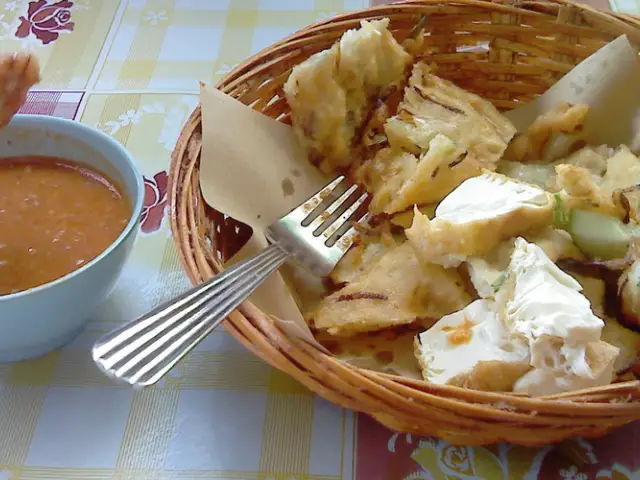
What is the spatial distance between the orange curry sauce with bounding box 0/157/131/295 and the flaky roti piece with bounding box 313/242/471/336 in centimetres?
30

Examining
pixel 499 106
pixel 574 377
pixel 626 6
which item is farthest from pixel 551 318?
pixel 626 6

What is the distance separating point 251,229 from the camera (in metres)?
1.02

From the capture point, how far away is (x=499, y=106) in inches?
47.7

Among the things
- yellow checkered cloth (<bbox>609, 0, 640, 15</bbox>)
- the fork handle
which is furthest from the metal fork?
yellow checkered cloth (<bbox>609, 0, 640, 15</bbox>)

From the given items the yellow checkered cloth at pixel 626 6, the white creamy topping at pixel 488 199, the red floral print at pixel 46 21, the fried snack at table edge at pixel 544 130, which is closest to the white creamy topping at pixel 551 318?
the white creamy topping at pixel 488 199

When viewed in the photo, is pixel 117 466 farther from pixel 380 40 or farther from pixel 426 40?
pixel 426 40

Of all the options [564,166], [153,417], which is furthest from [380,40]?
[153,417]

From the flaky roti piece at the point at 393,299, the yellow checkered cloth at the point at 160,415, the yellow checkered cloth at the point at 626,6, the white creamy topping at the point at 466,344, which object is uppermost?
the yellow checkered cloth at the point at 626,6

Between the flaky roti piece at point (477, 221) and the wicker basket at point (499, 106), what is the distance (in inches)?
8.5

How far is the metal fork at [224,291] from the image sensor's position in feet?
2.18

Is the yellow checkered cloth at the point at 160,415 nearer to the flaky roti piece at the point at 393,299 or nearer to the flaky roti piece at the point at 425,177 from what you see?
the flaky roti piece at the point at 393,299

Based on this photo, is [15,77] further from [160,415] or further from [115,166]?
[160,415]

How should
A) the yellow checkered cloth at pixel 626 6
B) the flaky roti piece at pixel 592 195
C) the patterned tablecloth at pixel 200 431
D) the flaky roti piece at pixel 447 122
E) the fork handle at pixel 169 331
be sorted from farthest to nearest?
the yellow checkered cloth at pixel 626 6 < the flaky roti piece at pixel 447 122 < the flaky roti piece at pixel 592 195 < the patterned tablecloth at pixel 200 431 < the fork handle at pixel 169 331

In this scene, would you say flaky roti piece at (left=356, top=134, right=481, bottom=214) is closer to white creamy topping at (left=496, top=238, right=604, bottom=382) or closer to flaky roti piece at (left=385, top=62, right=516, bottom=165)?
flaky roti piece at (left=385, top=62, right=516, bottom=165)
